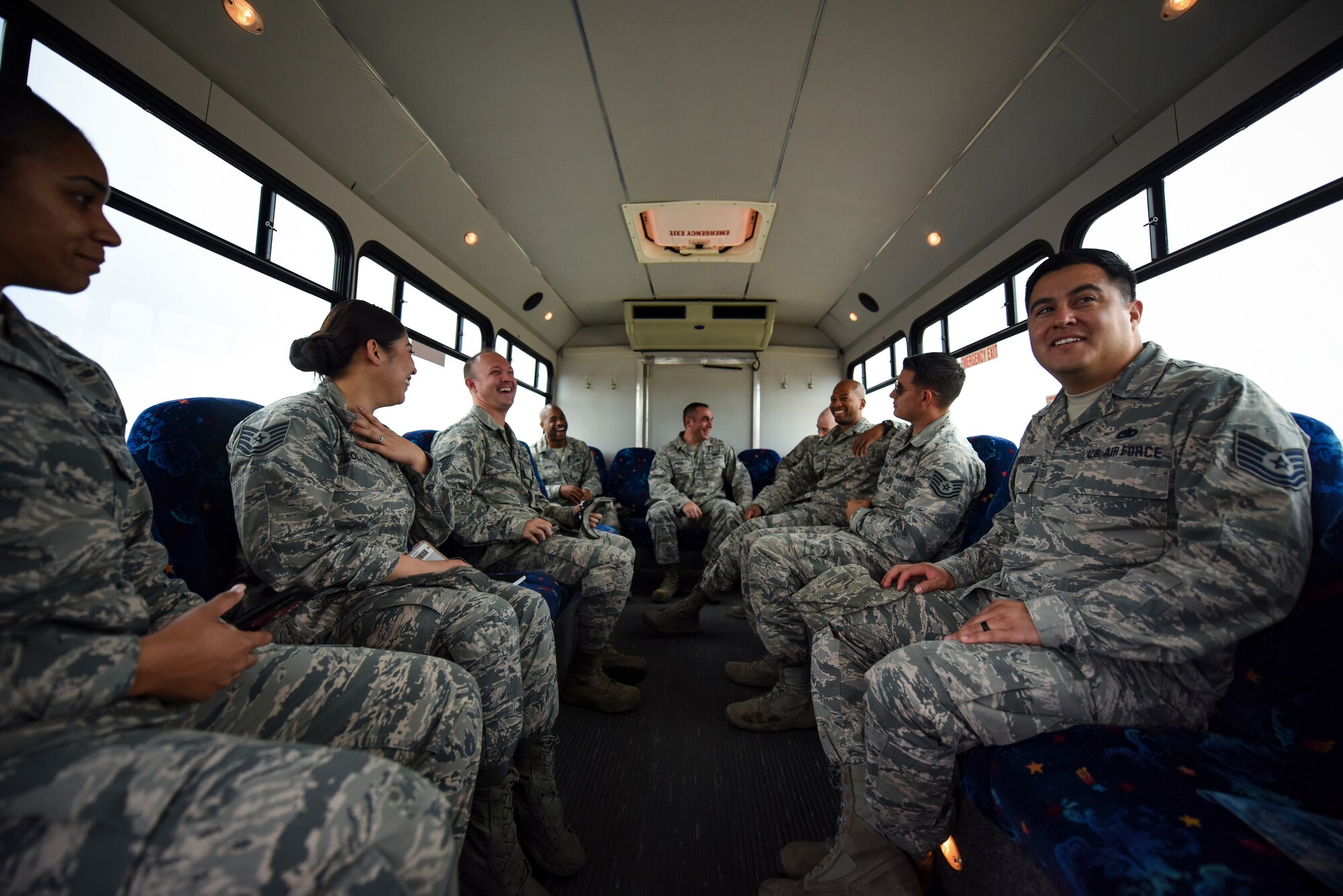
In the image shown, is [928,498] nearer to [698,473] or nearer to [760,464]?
[698,473]

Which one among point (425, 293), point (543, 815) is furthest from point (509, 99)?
point (543, 815)

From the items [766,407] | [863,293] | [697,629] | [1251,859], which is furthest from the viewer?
[766,407]

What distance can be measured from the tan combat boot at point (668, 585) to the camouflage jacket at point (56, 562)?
3.34 metres

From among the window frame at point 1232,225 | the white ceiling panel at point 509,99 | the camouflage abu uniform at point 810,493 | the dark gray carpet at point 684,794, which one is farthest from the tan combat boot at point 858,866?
the white ceiling panel at point 509,99

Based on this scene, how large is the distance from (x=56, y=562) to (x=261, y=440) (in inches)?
27.8

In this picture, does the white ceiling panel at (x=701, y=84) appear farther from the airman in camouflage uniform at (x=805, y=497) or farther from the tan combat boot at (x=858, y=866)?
the tan combat boot at (x=858, y=866)

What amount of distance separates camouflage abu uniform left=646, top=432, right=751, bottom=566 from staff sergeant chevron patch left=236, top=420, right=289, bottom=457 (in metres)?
3.09

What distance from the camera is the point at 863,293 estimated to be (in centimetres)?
477

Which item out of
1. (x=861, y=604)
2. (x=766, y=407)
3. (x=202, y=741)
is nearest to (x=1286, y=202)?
(x=861, y=604)

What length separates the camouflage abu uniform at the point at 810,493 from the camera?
10.3 ft

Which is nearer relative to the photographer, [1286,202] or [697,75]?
[1286,202]

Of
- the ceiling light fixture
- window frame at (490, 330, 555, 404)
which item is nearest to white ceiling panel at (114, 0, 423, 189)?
window frame at (490, 330, 555, 404)

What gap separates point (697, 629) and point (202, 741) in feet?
9.38

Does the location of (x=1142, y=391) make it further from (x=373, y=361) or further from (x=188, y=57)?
(x=188, y=57)
